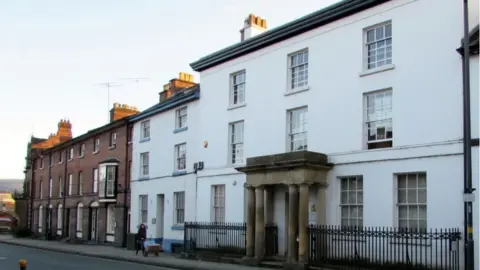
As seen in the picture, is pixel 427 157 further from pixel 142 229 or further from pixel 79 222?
pixel 79 222

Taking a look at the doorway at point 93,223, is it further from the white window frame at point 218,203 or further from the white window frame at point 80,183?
the white window frame at point 218,203

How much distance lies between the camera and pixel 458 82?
15.6m

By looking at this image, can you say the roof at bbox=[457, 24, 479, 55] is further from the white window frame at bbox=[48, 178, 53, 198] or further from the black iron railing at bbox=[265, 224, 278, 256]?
the white window frame at bbox=[48, 178, 53, 198]

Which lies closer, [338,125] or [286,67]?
[338,125]

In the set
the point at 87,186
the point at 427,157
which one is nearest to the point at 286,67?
the point at 427,157

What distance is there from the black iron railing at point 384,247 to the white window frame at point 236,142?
608 cm

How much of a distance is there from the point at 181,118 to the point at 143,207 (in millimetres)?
6530

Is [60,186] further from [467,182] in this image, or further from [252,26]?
[467,182]

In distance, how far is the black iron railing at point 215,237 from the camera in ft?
72.4

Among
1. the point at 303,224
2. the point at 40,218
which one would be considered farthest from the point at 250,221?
the point at 40,218

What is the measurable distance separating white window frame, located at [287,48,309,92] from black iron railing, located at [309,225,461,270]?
5539 mm

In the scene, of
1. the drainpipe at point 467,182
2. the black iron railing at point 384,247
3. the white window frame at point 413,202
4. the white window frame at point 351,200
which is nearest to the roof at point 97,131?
the white window frame at point 351,200

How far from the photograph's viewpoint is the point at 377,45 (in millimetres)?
18281

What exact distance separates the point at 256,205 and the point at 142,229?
9.27 m
